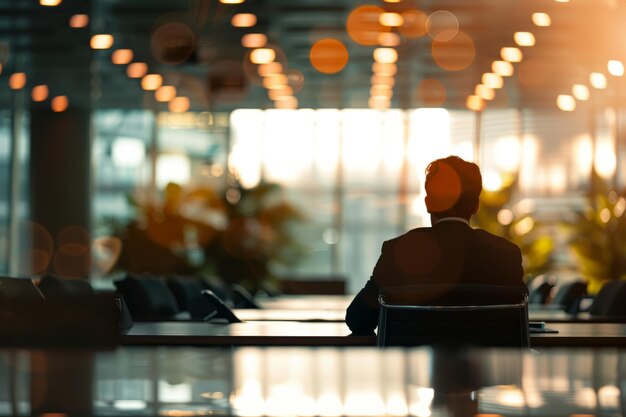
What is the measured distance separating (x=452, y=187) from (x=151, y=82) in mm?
11509

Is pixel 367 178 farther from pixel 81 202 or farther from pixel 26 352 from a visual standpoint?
pixel 26 352

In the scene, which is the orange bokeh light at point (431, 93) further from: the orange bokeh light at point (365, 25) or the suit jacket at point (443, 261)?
the suit jacket at point (443, 261)

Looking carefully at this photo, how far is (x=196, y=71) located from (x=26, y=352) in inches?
473

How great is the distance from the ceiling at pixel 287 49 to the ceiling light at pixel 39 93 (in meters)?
0.19

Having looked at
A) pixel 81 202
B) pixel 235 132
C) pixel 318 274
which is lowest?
pixel 318 274

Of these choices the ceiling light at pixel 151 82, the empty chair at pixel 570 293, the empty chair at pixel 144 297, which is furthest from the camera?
the ceiling light at pixel 151 82

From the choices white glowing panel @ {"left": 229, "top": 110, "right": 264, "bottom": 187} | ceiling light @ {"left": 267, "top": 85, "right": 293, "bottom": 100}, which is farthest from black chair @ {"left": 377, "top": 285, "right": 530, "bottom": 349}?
white glowing panel @ {"left": 229, "top": 110, "right": 264, "bottom": 187}

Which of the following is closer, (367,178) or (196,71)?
(196,71)

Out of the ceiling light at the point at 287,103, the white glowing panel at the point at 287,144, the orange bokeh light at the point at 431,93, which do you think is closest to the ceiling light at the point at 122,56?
the ceiling light at the point at 287,103

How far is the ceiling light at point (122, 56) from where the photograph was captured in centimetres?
1170

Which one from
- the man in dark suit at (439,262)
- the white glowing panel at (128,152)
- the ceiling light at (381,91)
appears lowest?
the man in dark suit at (439,262)

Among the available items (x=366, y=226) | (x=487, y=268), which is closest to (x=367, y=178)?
(x=366, y=226)

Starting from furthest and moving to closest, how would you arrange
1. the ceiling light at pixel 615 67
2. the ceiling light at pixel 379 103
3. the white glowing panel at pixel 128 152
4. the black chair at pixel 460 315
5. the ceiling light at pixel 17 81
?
the white glowing panel at pixel 128 152 < the ceiling light at pixel 379 103 < the ceiling light at pixel 17 81 < the ceiling light at pixel 615 67 < the black chair at pixel 460 315

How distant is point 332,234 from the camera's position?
687 inches
